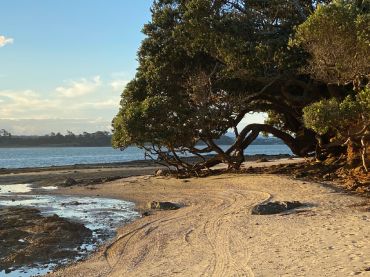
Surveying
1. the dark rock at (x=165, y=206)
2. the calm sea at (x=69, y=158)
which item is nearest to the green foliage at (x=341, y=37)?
the dark rock at (x=165, y=206)

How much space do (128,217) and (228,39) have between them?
738 cm

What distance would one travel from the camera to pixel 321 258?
27.7ft

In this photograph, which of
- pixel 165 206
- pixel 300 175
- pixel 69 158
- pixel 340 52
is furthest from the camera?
pixel 69 158

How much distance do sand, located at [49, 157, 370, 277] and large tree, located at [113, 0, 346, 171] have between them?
427 cm

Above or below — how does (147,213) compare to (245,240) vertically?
below

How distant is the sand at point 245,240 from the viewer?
27.5 feet

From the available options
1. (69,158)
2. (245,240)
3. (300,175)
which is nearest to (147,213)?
(245,240)

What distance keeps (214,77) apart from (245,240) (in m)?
11.9

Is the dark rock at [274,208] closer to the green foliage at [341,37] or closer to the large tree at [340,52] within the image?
the large tree at [340,52]

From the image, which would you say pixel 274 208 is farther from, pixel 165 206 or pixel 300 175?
pixel 300 175

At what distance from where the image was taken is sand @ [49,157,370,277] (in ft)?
27.5

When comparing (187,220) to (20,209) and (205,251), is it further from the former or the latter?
(20,209)

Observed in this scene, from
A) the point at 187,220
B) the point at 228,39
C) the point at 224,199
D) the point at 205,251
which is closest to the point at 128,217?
the point at 187,220

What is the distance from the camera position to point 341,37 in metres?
13.4
